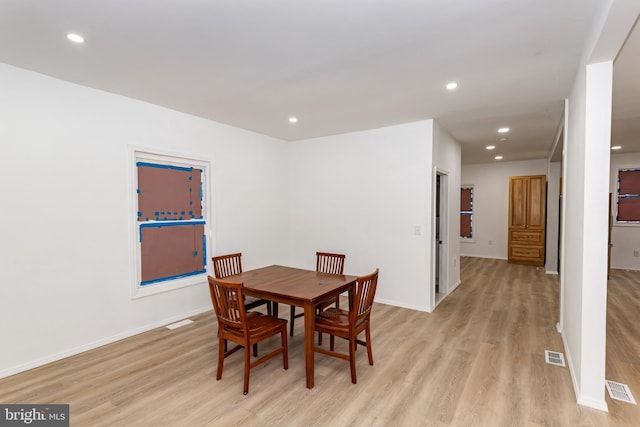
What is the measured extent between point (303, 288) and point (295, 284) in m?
0.18

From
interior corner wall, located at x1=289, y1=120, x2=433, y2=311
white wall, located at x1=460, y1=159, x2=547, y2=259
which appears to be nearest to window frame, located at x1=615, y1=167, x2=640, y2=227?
white wall, located at x1=460, y1=159, x2=547, y2=259

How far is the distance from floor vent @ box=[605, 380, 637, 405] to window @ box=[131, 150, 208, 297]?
4271mm

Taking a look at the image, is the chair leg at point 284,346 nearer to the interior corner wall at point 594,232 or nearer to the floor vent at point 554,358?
the interior corner wall at point 594,232

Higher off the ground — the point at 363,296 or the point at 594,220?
the point at 594,220

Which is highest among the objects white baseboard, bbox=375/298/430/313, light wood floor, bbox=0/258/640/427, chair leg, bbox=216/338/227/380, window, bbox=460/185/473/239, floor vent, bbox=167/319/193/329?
window, bbox=460/185/473/239

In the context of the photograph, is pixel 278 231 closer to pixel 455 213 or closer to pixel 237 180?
pixel 237 180

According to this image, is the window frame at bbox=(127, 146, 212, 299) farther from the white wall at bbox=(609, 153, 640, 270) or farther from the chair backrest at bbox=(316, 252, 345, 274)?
the white wall at bbox=(609, 153, 640, 270)

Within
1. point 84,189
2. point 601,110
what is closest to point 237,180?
point 84,189

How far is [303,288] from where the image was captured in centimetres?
285

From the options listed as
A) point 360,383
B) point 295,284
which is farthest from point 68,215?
point 360,383

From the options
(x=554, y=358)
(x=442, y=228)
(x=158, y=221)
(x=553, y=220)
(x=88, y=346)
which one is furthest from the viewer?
(x=553, y=220)

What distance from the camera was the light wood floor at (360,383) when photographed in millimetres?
2178

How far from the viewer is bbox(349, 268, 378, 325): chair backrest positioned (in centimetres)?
253

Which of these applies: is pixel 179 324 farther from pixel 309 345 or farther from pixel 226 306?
pixel 309 345
